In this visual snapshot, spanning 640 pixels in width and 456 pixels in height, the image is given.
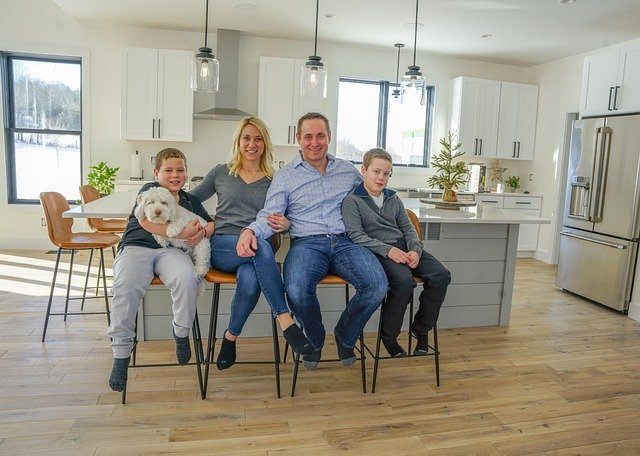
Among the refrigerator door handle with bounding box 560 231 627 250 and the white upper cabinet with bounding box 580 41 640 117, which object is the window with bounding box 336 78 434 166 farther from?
the refrigerator door handle with bounding box 560 231 627 250

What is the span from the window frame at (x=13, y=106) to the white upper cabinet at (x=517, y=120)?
514 centimetres

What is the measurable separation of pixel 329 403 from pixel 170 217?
1161 millimetres

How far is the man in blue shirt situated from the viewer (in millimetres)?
2295

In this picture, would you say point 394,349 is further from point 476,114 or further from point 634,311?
point 476,114

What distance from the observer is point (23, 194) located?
576 centimetres

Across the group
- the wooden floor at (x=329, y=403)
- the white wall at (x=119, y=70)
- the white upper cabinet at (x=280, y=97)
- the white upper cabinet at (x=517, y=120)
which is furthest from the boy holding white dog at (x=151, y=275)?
the white upper cabinet at (x=517, y=120)

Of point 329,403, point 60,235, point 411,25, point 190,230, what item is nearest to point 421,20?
point 411,25

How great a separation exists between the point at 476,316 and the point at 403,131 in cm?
359

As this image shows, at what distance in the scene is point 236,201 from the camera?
2543mm

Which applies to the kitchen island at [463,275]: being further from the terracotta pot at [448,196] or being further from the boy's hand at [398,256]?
the boy's hand at [398,256]

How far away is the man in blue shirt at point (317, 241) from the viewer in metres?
2.29

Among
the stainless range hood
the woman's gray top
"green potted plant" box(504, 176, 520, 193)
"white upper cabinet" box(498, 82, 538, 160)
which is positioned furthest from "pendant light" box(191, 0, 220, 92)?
"green potted plant" box(504, 176, 520, 193)

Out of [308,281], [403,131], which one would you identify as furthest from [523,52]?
[308,281]

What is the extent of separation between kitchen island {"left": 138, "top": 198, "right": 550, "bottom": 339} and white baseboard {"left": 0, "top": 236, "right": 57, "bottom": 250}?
347cm
